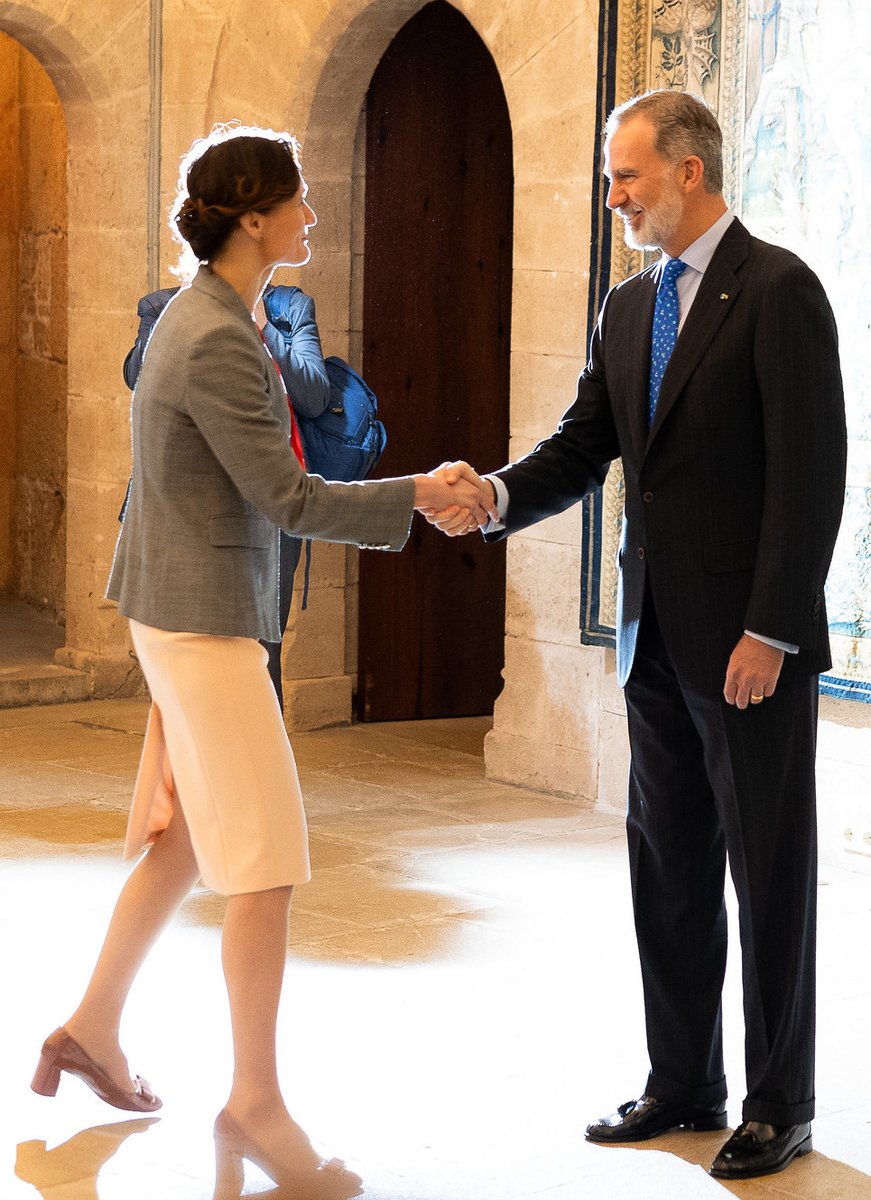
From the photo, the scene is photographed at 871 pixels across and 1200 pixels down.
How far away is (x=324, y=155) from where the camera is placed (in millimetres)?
7465

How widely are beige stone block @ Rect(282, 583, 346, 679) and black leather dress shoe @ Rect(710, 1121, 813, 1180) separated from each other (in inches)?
172

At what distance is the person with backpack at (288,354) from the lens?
5316 mm

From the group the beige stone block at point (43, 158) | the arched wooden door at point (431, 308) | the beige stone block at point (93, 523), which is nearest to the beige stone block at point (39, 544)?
the beige stone block at point (43, 158)

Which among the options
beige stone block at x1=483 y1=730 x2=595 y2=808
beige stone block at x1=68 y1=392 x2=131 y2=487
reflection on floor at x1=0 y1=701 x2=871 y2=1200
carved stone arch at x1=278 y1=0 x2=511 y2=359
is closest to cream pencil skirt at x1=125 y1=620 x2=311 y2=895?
reflection on floor at x1=0 y1=701 x2=871 y2=1200

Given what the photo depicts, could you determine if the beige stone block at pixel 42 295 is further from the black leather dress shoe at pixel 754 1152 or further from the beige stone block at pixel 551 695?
the black leather dress shoe at pixel 754 1152

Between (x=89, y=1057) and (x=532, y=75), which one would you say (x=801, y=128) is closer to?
(x=532, y=75)

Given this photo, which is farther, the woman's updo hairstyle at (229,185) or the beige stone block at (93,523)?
the beige stone block at (93,523)

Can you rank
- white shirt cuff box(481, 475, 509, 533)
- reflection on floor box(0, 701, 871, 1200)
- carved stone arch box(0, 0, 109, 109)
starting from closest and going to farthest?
reflection on floor box(0, 701, 871, 1200) → white shirt cuff box(481, 475, 509, 533) → carved stone arch box(0, 0, 109, 109)

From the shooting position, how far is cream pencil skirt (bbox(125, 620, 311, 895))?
320cm

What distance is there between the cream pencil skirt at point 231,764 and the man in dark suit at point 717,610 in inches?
27.1

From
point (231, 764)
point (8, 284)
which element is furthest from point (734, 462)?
point (8, 284)

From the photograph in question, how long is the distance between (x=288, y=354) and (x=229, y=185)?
231 centimetres

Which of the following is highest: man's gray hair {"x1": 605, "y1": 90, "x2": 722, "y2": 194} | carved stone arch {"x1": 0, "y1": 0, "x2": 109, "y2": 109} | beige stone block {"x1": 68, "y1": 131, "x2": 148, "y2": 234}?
carved stone arch {"x1": 0, "y1": 0, "x2": 109, "y2": 109}

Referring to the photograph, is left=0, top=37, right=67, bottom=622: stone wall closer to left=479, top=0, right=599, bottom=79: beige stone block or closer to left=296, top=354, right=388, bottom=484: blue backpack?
left=479, top=0, right=599, bottom=79: beige stone block
